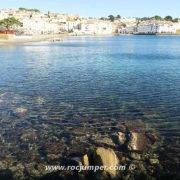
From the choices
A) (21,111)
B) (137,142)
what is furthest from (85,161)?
(21,111)

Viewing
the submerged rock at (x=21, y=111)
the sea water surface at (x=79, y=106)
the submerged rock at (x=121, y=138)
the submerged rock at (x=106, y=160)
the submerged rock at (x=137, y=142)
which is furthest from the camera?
the submerged rock at (x=21, y=111)

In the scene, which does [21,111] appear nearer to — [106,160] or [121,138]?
[121,138]

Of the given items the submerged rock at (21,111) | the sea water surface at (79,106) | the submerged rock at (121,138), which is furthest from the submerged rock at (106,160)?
the submerged rock at (21,111)

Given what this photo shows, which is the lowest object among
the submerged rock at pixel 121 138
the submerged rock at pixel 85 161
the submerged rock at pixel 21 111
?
the submerged rock at pixel 21 111

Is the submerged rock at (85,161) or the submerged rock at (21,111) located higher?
the submerged rock at (85,161)

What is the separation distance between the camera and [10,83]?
180 ft

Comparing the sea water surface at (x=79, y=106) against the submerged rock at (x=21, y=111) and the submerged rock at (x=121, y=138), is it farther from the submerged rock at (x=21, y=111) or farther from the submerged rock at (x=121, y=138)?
the submerged rock at (x=121, y=138)

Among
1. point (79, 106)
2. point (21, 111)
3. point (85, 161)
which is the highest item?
point (85, 161)

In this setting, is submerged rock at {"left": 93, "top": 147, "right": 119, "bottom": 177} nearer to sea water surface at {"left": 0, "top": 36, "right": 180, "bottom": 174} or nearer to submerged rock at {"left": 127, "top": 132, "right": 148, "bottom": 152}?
submerged rock at {"left": 127, "top": 132, "right": 148, "bottom": 152}

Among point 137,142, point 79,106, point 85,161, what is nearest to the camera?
point 85,161

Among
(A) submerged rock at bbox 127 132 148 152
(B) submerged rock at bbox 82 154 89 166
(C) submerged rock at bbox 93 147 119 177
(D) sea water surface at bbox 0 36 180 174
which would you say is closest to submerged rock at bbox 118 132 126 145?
(A) submerged rock at bbox 127 132 148 152

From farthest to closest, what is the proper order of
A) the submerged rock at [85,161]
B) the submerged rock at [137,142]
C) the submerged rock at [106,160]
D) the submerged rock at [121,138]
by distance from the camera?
the submerged rock at [121,138] → the submerged rock at [137,142] → the submerged rock at [85,161] → the submerged rock at [106,160]

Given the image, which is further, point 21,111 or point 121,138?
point 21,111

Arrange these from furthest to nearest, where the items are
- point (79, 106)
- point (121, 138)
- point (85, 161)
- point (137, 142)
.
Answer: point (79, 106), point (121, 138), point (137, 142), point (85, 161)
